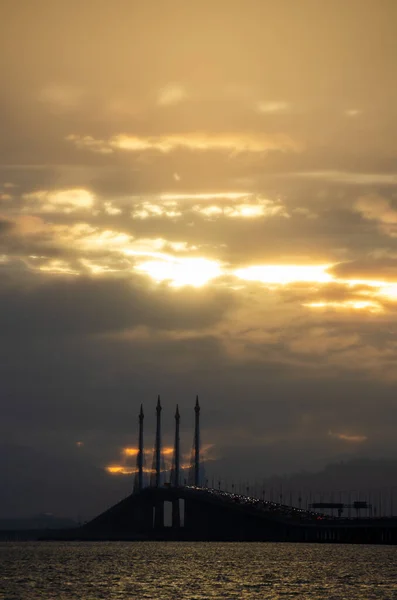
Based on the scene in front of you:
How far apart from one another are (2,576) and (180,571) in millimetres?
25309

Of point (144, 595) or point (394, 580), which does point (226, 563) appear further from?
point (144, 595)

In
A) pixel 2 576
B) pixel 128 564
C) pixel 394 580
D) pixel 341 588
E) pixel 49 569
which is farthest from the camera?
pixel 128 564

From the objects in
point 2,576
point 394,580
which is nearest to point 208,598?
point 394,580

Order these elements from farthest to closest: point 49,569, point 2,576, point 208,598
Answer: point 49,569 < point 2,576 < point 208,598

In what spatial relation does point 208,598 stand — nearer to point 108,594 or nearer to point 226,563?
point 108,594

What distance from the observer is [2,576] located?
6604 inches

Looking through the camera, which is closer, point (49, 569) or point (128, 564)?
point (49, 569)

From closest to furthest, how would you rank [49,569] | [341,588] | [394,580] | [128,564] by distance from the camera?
[341,588], [394,580], [49,569], [128,564]

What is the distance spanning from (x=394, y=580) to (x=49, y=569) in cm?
5540

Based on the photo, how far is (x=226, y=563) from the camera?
200m

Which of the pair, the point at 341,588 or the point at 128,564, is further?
the point at 128,564

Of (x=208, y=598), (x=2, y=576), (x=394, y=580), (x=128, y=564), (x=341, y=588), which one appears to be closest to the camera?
(x=208, y=598)

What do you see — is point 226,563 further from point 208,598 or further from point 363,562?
point 208,598

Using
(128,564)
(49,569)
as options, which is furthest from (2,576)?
(128,564)
